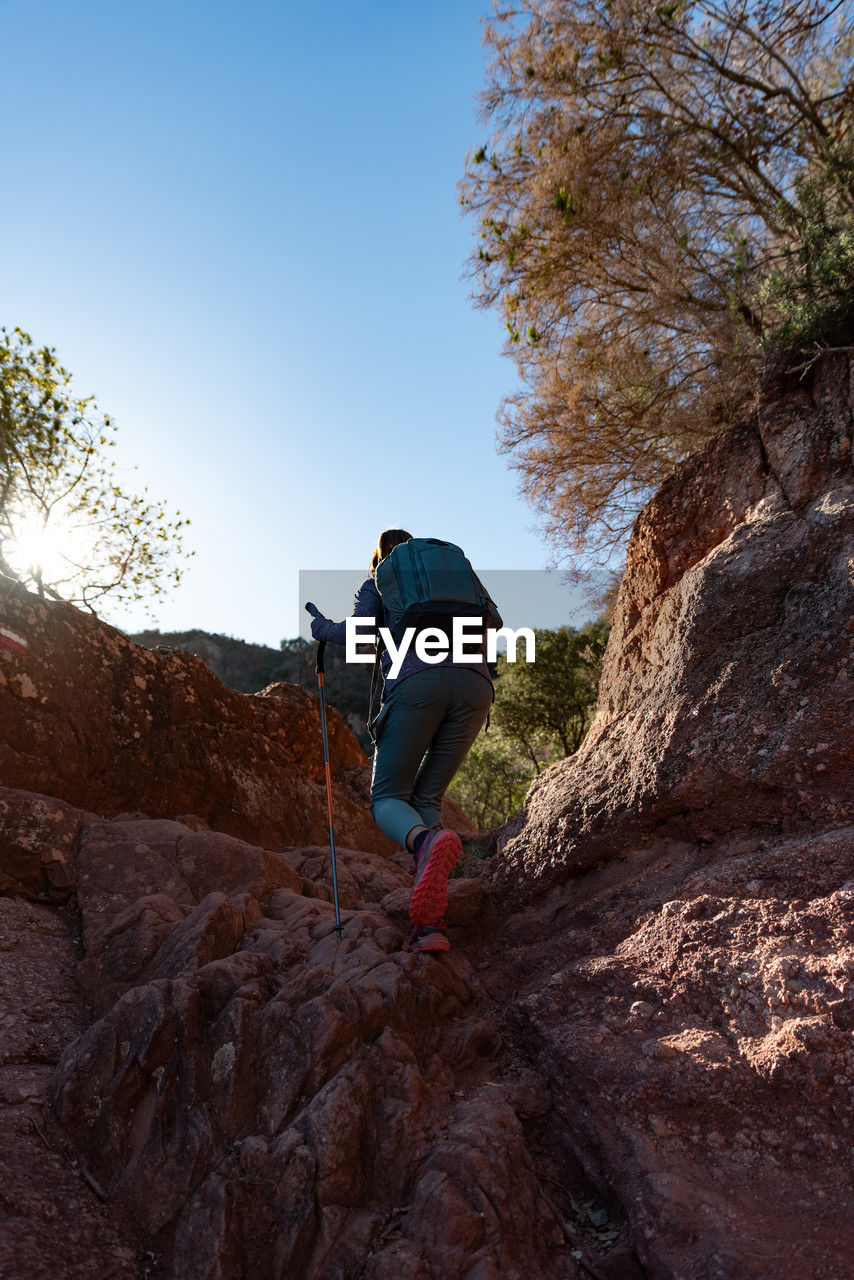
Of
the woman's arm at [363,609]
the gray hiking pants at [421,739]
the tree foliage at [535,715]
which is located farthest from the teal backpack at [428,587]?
the tree foliage at [535,715]

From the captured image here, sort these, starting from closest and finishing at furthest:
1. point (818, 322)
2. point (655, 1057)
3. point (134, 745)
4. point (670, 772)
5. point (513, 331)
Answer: point (655, 1057), point (670, 772), point (818, 322), point (134, 745), point (513, 331)

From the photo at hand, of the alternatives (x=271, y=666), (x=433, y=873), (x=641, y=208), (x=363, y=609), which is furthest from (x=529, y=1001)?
(x=271, y=666)

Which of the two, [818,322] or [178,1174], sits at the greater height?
[818,322]

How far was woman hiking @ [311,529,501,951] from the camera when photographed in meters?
3.62

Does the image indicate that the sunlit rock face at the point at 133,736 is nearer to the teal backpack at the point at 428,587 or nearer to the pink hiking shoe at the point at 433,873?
the teal backpack at the point at 428,587

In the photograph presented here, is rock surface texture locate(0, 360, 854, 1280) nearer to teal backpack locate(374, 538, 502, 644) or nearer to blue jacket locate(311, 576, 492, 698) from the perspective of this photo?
blue jacket locate(311, 576, 492, 698)

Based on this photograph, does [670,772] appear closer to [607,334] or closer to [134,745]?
[134,745]

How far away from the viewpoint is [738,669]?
13.2 feet

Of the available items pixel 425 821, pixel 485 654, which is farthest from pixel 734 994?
pixel 485 654

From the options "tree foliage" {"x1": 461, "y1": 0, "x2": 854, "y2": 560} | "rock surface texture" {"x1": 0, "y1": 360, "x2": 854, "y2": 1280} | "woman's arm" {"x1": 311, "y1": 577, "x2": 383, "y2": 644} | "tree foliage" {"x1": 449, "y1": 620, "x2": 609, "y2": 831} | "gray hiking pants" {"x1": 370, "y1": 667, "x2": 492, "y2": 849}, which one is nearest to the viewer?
"rock surface texture" {"x1": 0, "y1": 360, "x2": 854, "y2": 1280}

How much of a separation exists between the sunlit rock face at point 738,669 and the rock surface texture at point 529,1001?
0.06ft

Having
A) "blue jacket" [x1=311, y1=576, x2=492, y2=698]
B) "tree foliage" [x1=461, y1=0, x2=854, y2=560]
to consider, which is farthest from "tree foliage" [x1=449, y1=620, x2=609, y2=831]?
"blue jacket" [x1=311, y1=576, x2=492, y2=698]

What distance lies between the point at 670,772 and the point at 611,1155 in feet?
6.37

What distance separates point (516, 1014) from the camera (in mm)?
3281
